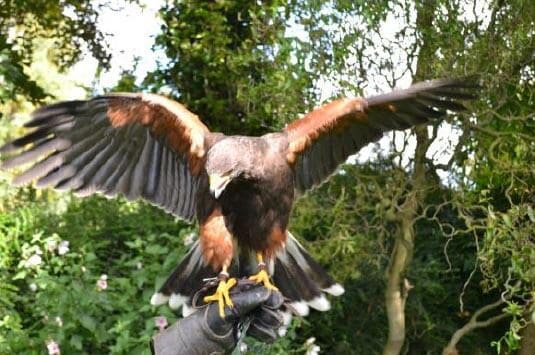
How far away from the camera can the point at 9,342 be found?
536 centimetres

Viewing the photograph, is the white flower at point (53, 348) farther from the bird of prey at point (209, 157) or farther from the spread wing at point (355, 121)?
the spread wing at point (355, 121)

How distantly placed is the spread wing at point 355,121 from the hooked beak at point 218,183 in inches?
22.0

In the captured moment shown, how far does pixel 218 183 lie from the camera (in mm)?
3203

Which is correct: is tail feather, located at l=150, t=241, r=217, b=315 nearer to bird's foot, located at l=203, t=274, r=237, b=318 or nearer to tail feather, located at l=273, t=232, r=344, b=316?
tail feather, located at l=273, t=232, r=344, b=316

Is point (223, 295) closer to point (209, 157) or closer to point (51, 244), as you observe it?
point (209, 157)

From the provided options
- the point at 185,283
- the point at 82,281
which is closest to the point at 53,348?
the point at 82,281

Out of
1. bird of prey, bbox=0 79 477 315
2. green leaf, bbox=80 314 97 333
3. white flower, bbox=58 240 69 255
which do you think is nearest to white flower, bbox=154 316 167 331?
green leaf, bbox=80 314 97 333

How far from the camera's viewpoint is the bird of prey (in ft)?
11.7

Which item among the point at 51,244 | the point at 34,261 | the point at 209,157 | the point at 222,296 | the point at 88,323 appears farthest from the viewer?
the point at 51,244

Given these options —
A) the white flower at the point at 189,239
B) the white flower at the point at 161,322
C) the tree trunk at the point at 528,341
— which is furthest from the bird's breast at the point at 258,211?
the tree trunk at the point at 528,341

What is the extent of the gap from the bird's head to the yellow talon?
1.12ft

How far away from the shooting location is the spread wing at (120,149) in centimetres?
388

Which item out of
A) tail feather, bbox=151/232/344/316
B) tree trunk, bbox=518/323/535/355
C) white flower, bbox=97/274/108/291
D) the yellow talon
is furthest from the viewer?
tree trunk, bbox=518/323/535/355

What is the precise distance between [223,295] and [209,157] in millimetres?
502
